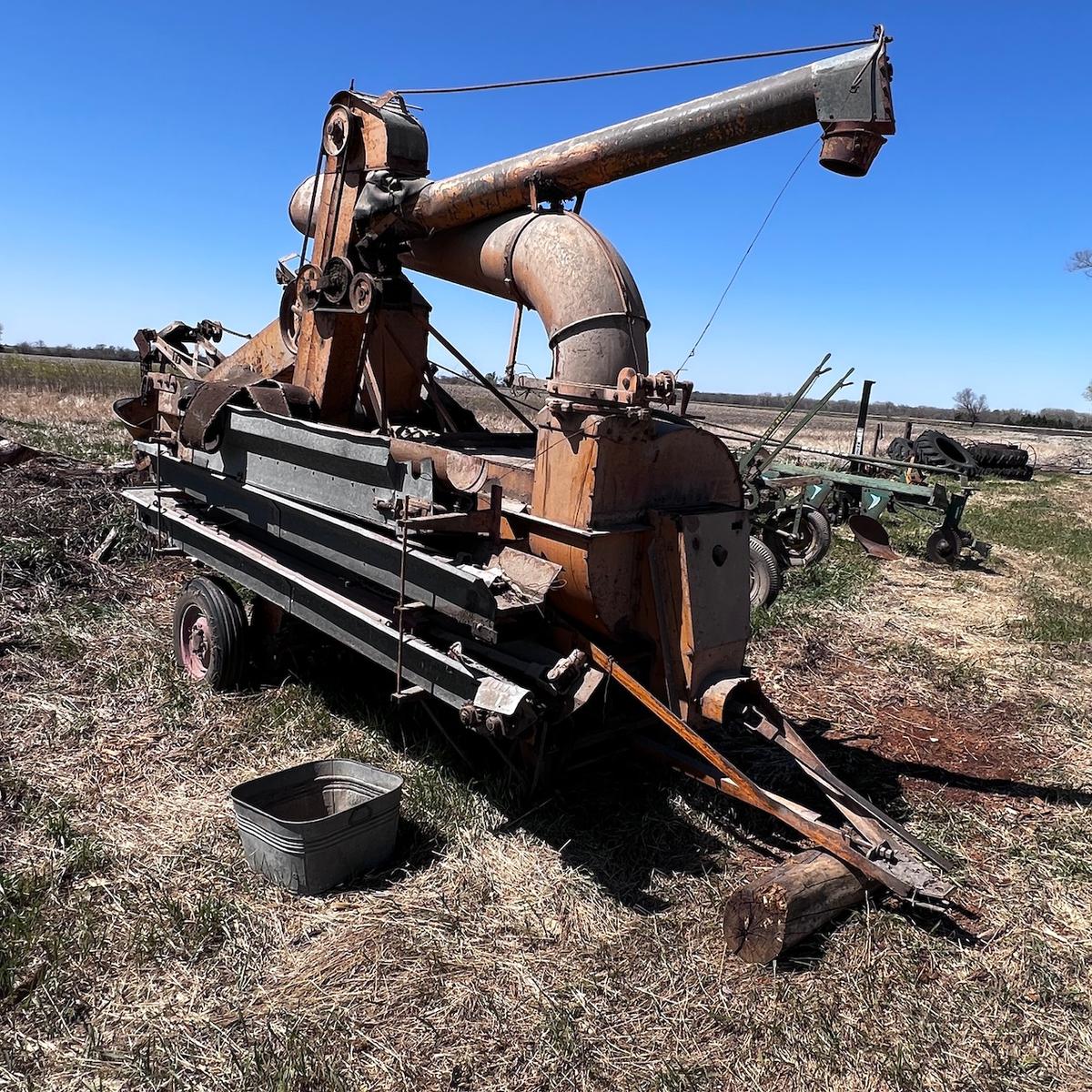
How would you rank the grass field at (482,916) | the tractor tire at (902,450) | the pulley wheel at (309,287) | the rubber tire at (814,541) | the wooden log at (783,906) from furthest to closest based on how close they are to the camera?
the tractor tire at (902,450) → the rubber tire at (814,541) → the pulley wheel at (309,287) → the wooden log at (783,906) → the grass field at (482,916)

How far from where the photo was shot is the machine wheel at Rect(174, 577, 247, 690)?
5848mm

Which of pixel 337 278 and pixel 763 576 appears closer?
pixel 337 278

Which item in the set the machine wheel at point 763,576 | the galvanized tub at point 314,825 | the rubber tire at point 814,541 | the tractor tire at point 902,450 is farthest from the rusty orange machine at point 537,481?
the tractor tire at point 902,450

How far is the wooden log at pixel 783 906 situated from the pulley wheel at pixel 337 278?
13.6 feet

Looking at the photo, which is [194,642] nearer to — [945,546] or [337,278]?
[337,278]

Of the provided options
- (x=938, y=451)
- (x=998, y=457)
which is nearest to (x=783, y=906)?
(x=938, y=451)

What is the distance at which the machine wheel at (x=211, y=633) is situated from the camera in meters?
5.85

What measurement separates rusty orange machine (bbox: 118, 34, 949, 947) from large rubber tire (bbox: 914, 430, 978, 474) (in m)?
15.0

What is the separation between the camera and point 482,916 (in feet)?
12.5

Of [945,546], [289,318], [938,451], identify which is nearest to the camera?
[289,318]

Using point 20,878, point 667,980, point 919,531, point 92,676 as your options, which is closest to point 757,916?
point 667,980

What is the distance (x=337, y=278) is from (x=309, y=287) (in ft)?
1.12

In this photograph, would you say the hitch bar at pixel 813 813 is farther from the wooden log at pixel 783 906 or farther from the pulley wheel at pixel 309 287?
the pulley wheel at pixel 309 287

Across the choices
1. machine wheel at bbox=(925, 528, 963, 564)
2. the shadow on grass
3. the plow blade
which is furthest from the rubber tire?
the shadow on grass
